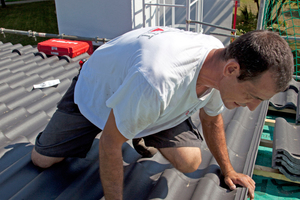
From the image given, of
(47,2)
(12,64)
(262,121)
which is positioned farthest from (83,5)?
(47,2)

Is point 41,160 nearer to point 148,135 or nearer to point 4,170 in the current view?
point 4,170

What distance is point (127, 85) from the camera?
48.3 inches

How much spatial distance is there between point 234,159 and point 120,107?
126 cm

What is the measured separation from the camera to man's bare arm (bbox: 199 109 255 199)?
177cm

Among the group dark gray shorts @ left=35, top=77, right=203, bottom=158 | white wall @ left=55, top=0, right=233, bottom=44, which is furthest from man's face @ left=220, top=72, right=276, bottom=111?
white wall @ left=55, top=0, right=233, bottom=44

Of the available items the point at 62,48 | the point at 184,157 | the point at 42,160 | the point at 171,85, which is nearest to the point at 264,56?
the point at 171,85

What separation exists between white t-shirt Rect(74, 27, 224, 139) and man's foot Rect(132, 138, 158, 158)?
1.19 feet

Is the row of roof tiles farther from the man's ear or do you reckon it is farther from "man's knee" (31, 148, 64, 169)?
the man's ear

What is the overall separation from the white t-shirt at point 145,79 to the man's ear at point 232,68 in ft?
0.50

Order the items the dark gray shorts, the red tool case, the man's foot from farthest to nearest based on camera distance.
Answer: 1. the red tool case
2. the man's foot
3. the dark gray shorts

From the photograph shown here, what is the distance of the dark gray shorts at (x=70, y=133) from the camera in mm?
1893

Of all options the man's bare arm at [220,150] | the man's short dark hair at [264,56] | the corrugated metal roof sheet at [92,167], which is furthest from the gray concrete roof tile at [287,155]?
the man's short dark hair at [264,56]

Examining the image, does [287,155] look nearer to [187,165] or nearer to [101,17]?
[187,165]

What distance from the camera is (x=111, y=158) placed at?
1.35 m
